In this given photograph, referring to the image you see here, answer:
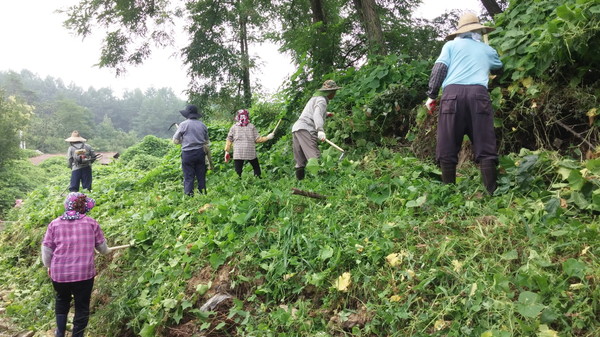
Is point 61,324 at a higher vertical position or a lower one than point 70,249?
lower

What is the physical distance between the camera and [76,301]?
430 cm

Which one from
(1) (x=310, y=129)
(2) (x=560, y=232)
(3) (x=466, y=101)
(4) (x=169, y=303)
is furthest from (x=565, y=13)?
(4) (x=169, y=303)

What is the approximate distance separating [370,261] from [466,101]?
6.14 feet

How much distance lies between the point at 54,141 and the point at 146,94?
232 ft

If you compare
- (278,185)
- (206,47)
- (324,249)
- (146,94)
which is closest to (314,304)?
(324,249)

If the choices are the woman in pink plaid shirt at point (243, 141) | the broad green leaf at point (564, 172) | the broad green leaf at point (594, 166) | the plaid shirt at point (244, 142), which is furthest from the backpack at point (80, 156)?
the broad green leaf at point (594, 166)

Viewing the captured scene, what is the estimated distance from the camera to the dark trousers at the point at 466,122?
3.97 metres

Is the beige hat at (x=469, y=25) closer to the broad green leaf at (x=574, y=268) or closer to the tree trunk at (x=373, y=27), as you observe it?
the broad green leaf at (x=574, y=268)

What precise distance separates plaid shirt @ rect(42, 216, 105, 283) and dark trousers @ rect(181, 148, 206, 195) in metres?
2.66

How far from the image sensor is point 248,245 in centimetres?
425

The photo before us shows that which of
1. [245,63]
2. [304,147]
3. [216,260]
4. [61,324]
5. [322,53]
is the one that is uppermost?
[245,63]

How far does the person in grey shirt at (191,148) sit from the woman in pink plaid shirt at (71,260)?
2623 millimetres

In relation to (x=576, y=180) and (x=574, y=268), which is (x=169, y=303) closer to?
(x=574, y=268)

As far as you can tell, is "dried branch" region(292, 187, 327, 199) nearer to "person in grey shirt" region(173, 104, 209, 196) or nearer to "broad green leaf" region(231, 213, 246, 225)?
"broad green leaf" region(231, 213, 246, 225)
